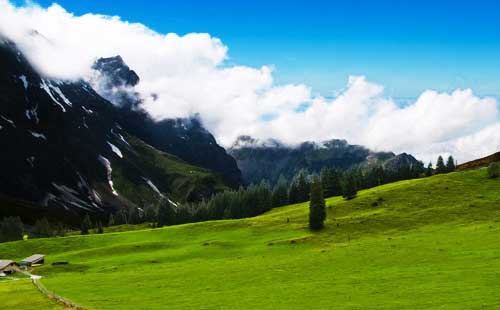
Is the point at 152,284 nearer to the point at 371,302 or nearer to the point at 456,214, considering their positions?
the point at 371,302

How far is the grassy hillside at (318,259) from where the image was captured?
168 ft

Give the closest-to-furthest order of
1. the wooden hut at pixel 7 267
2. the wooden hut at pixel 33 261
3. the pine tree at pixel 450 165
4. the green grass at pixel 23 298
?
1. the green grass at pixel 23 298
2. the wooden hut at pixel 7 267
3. the wooden hut at pixel 33 261
4. the pine tree at pixel 450 165

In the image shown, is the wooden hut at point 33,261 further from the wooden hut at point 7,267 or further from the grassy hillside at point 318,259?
the grassy hillside at point 318,259

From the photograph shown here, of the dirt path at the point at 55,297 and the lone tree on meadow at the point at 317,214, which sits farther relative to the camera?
the lone tree on meadow at the point at 317,214

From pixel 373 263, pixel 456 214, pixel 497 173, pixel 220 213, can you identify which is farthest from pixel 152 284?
pixel 220 213

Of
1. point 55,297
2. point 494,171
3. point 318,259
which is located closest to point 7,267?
point 55,297

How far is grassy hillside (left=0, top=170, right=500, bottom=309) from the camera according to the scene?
51.2 meters

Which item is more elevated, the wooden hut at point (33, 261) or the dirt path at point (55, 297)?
the wooden hut at point (33, 261)

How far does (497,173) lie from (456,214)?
1567 inches

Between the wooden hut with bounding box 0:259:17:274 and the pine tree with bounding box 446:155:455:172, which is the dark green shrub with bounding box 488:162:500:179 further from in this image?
the wooden hut with bounding box 0:259:17:274

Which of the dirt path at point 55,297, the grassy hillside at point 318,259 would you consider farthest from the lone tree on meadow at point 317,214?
the dirt path at point 55,297

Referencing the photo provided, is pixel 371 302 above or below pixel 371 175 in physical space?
below

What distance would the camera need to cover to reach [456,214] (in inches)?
4311

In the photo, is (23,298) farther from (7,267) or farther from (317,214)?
(317,214)
